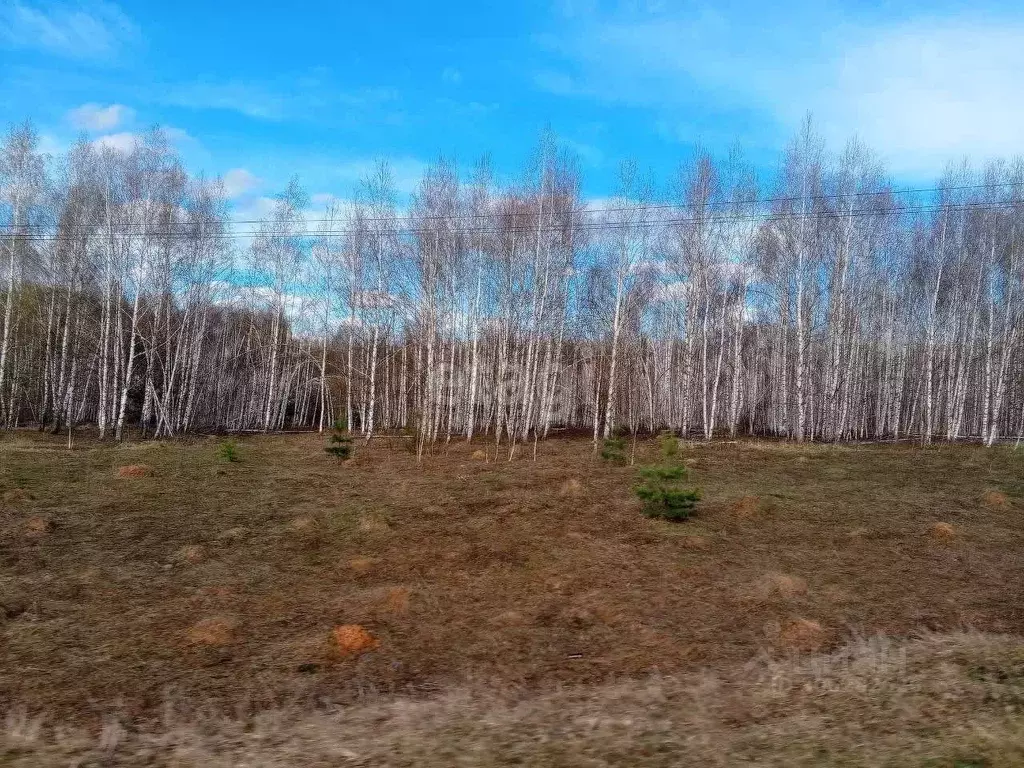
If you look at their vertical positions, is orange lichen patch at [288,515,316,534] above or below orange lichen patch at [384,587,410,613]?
above

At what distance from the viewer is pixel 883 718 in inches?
150

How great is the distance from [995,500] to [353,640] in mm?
11680

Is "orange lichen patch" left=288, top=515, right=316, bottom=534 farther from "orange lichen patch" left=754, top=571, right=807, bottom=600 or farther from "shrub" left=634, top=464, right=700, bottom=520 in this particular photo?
"orange lichen patch" left=754, top=571, right=807, bottom=600

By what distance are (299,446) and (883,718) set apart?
2064cm

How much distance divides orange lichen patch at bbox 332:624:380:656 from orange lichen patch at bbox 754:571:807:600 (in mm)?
4004

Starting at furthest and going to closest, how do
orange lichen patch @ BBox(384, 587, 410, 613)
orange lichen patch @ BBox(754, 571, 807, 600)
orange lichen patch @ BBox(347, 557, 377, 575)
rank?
orange lichen patch @ BBox(347, 557, 377, 575) → orange lichen patch @ BBox(754, 571, 807, 600) → orange lichen patch @ BBox(384, 587, 410, 613)

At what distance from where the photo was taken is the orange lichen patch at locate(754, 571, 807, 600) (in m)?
6.89

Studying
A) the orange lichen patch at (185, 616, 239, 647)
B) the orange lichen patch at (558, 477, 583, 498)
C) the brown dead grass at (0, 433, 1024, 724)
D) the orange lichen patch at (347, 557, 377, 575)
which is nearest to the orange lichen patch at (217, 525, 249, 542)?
the brown dead grass at (0, 433, 1024, 724)

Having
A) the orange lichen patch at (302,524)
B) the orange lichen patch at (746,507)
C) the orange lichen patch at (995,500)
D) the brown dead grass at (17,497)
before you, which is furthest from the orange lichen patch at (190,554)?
the orange lichen patch at (995,500)

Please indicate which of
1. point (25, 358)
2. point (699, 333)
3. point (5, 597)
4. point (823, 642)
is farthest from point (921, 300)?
point (25, 358)

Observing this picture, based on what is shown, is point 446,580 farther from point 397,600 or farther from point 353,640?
point 353,640

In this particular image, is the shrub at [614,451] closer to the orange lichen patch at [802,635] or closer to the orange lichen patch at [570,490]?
the orange lichen patch at [570,490]

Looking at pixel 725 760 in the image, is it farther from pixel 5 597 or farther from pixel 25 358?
pixel 25 358

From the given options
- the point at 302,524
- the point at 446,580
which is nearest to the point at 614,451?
the point at 302,524
